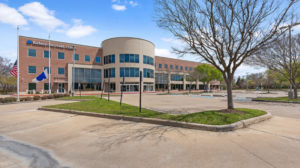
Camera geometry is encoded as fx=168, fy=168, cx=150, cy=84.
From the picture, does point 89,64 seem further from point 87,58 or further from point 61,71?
point 61,71

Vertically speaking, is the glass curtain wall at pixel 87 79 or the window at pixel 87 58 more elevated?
the window at pixel 87 58

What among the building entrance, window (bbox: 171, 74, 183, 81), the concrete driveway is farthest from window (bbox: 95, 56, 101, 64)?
the concrete driveway

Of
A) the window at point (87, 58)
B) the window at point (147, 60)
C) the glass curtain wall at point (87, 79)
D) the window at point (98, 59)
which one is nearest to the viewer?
the glass curtain wall at point (87, 79)

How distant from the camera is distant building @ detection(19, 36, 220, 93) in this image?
36.4 meters

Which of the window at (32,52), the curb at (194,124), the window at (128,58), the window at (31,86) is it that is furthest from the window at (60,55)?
the curb at (194,124)

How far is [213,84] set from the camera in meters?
77.1

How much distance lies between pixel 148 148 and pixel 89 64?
4231 centimetres

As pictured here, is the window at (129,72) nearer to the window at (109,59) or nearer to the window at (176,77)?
the window at (109,59)

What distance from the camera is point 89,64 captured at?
43.3m

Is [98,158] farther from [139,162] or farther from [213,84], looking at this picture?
[213,84]

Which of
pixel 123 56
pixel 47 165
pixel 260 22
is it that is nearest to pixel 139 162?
pixel 47 165

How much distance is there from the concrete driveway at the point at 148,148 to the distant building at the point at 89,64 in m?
29.8

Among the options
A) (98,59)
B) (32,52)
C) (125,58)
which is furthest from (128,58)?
(32,52)

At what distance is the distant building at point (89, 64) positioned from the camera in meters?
36.4
